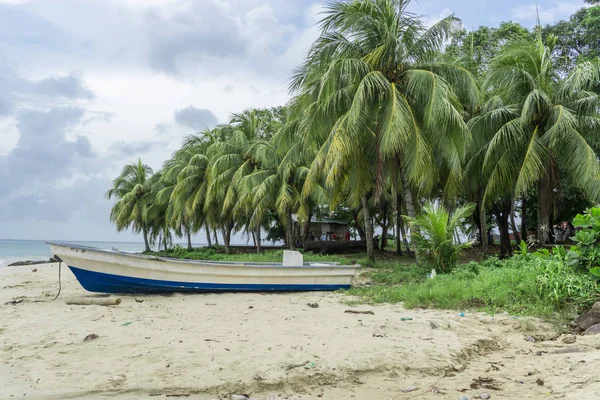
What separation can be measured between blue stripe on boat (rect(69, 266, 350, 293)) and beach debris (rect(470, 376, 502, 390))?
6.55 m

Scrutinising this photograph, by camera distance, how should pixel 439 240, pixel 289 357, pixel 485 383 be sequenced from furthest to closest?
pixel 439 240 → pixel 289 357 → pixel 485 383

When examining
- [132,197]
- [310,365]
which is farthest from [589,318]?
[132,197]

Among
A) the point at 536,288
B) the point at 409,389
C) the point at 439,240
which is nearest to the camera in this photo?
the point at 409,389

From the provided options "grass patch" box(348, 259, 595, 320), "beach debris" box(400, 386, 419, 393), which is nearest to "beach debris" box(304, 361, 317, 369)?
"beach debris" box(400, 386, 419, 393)

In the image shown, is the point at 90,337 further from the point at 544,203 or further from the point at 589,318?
the point at 544,203

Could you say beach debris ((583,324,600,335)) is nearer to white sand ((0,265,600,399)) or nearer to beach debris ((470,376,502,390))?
white sand ((0,265,600,399))

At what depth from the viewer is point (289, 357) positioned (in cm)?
507

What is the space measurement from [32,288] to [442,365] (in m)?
13.6

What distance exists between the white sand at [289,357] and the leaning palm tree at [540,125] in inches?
302

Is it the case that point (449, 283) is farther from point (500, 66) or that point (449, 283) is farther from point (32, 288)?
point (32, 288)

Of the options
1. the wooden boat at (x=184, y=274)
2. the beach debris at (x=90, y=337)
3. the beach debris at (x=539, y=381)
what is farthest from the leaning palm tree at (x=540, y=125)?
the beach debris at (x=90, y=337)

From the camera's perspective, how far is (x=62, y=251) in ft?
30.4

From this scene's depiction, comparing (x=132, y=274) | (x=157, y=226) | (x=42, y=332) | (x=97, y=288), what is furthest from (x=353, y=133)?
(x=157, y=226)

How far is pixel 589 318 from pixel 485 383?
317cm
